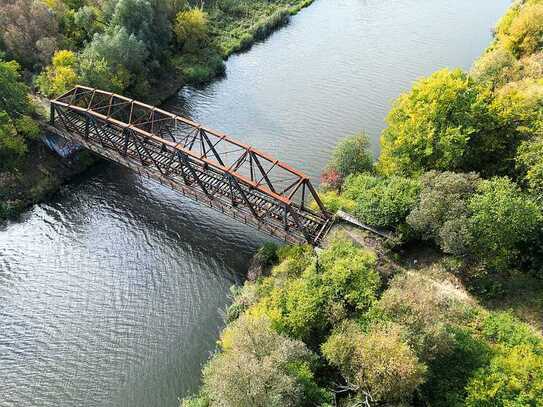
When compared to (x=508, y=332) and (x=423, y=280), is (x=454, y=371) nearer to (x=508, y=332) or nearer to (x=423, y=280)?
(x=508, y=332)

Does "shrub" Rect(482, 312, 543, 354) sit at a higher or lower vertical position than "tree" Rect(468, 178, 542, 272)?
lower

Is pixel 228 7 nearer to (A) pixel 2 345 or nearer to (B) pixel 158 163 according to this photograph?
(B) pixel 158 163

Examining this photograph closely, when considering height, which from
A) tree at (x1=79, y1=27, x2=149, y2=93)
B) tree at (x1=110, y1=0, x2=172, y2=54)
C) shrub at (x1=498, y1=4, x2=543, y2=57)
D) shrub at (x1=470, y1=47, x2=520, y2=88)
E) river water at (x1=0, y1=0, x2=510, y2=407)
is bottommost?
river water at (x1=0, y1=0, x2=510, y2=407)

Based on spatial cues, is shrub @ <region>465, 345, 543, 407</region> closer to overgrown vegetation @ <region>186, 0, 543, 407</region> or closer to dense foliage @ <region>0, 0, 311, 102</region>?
overgrown vegetation @ <region>186, 0, 543, 407</region>

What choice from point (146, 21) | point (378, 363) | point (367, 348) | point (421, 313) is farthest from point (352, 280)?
point (146, 21)

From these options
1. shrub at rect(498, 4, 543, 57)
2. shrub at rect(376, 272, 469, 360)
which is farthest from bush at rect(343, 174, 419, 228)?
shrub at rect(498, 4, 543, 57)

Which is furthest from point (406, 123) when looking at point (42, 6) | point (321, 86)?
point (42, 6)
